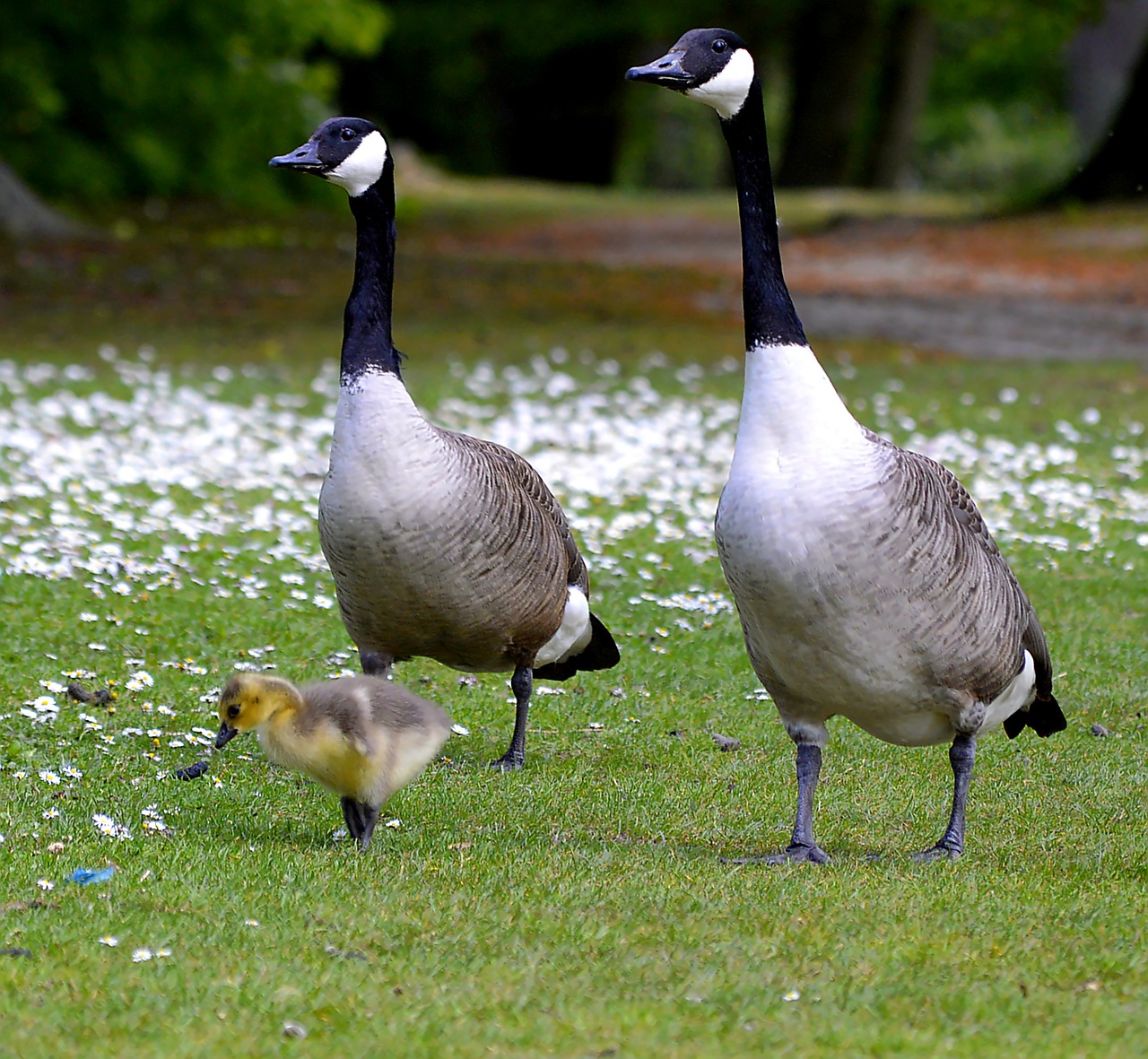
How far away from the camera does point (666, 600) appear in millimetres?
10469

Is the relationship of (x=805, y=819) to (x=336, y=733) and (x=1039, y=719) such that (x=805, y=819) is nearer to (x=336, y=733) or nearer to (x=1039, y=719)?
(x=1039, y=719)

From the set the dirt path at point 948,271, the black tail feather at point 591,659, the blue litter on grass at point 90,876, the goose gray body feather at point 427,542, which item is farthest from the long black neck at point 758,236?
the dirt path at point 948,271

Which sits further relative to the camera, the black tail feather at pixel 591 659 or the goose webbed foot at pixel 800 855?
the black tail feather at pixel 591 659

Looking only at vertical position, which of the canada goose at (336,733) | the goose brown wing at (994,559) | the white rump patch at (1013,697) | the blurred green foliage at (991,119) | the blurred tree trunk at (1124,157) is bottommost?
the blurred green foliage at (991,119)

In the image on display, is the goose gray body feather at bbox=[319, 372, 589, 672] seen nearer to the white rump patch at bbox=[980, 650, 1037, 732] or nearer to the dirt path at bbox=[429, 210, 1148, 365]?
the white rump patch at bbox=[980, 650, 1037, 732]

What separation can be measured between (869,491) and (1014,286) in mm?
21175

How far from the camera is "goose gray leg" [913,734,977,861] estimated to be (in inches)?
241

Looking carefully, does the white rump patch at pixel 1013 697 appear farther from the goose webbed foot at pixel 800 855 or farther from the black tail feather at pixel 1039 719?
the goose webbed foot at pixel 800 855

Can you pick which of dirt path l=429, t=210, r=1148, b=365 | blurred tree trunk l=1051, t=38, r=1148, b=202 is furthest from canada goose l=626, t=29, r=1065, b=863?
blurred tree trunk l=1051, t=38, r=1148, b=202

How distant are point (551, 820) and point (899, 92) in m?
43.9

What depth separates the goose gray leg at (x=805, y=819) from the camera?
Answer: 19.7 ft

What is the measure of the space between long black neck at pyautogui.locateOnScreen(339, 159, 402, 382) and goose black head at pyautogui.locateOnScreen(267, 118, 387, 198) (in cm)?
9

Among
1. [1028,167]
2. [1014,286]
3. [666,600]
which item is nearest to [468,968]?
[666,600]

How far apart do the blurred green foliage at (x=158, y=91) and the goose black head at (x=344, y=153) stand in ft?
75.5
